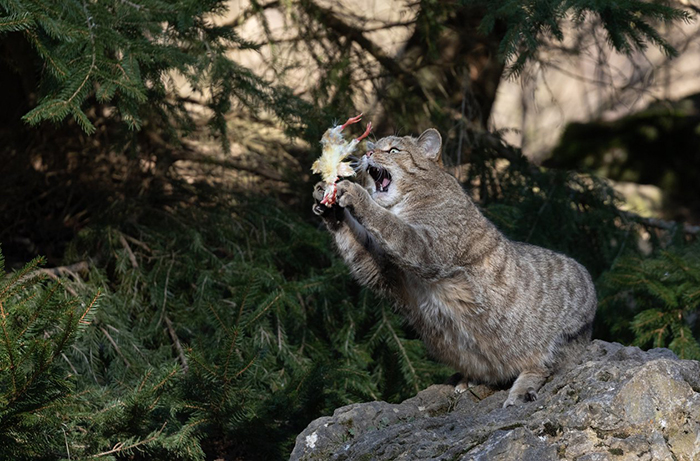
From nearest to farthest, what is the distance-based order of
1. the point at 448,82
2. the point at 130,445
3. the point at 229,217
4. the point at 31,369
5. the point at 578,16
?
1. the point at 31,369
2. the point at 130,445
3. the point at 578,16
4. the point at 229,217
5. the point at 448,82

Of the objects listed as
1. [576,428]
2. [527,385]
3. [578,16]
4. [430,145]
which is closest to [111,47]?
[430,145]

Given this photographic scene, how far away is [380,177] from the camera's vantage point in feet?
12.8

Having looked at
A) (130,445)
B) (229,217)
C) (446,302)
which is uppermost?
(229,217)

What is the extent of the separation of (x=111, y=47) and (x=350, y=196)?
5.46ft

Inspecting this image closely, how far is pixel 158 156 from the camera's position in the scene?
643 centimetres

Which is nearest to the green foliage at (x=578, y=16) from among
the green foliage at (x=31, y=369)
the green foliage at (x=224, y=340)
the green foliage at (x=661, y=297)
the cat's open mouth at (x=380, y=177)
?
the cat's open mouth at (x=380, y=177)

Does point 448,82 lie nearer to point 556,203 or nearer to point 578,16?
point 556,203

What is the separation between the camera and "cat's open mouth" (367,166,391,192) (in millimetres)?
3889

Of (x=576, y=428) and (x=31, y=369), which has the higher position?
(x=31, y=369)

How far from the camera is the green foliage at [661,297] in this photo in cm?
483

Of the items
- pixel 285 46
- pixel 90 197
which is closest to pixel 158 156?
pixel 90 197

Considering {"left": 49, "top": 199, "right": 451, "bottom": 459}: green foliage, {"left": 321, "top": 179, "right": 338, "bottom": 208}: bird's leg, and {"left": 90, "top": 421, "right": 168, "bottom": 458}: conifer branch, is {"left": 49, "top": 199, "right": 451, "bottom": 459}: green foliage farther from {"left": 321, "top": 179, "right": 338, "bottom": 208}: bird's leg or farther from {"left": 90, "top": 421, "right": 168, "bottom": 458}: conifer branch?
{"left": 321, "top": 179, "right": 338, "bottom": 208}: bird's leg

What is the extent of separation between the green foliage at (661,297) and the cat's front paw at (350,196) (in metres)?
2.62

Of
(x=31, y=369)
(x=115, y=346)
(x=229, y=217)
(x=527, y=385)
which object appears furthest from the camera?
(x=229, y=217)
